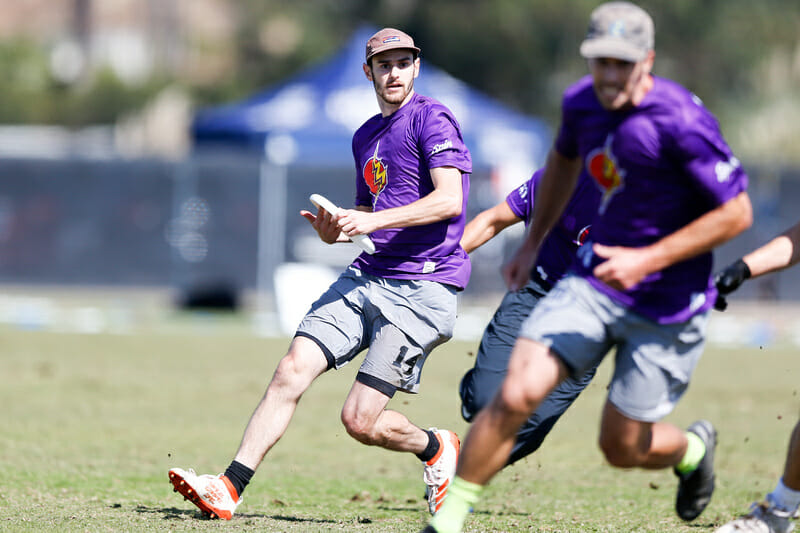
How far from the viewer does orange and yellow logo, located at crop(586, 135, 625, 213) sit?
473 cm

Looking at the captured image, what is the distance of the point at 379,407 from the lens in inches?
236

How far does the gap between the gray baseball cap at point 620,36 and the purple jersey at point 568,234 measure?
1.59 m

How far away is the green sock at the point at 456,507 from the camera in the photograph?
15.4 feet

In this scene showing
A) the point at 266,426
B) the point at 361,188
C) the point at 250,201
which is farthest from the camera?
the point at 250,201

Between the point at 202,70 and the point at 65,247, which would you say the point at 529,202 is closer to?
the point at 65,247

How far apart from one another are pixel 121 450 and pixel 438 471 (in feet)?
10.1

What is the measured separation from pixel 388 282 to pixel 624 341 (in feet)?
5.36

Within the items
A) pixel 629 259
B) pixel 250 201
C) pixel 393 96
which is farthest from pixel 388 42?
pixel 250 201

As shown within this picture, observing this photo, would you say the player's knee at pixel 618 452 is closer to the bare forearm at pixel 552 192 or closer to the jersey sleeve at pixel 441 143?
the bare forearm at pixel 552 192

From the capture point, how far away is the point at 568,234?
6.21 m

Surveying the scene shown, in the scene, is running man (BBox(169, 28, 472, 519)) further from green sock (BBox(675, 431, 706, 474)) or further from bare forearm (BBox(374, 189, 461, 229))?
green sock (BBox(675, 431, 706, 474))

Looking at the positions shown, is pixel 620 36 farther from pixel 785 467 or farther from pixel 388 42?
pixel 785 467

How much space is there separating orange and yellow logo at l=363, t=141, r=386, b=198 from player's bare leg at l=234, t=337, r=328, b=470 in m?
0.91

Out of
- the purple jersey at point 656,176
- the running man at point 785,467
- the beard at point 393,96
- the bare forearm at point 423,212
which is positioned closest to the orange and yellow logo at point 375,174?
the beard at point 393,96
